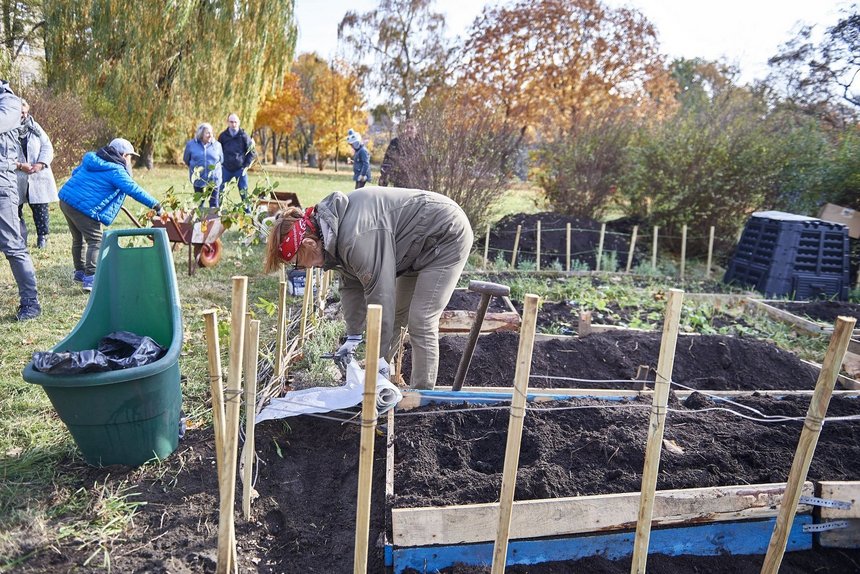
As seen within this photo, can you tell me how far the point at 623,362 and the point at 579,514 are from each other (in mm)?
2369

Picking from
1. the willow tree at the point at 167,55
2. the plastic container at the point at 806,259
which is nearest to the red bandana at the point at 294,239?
the plastic container at the point at 806,259

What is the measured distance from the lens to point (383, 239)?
2789 mm

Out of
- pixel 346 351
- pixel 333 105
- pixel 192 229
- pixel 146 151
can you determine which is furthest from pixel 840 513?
pixel 333 105

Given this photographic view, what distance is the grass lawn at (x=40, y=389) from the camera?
89.0 inches

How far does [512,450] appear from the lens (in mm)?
1715

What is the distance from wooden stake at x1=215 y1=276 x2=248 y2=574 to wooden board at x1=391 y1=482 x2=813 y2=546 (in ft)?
2.08

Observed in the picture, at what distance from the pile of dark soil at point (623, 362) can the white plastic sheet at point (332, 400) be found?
49.8 inches

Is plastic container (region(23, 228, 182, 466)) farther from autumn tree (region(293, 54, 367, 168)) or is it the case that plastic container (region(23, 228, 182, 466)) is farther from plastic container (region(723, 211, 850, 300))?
autumn tree (region(293, 54, 367, 168))

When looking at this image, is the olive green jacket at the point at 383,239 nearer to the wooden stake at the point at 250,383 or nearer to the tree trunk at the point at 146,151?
the wooden stake at the point at 250,383

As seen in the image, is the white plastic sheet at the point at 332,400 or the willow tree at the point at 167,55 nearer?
the white plastic sheet at the point at 332,400

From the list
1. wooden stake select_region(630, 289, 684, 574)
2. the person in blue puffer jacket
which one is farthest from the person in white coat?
wooden stake select_region(630, 289, 684, 574)

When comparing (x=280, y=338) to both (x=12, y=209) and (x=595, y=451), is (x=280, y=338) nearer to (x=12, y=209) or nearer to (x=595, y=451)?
(x=595, y=451)

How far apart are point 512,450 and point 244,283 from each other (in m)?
0.98

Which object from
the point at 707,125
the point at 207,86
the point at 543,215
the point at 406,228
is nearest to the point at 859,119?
the point at 707,125
